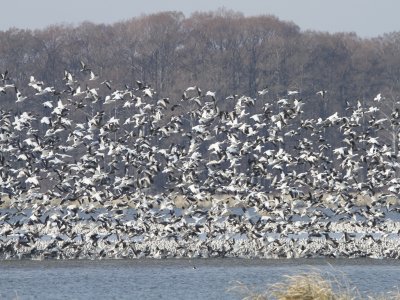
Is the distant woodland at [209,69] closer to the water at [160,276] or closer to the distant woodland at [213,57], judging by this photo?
the distant woodland at [213,57]

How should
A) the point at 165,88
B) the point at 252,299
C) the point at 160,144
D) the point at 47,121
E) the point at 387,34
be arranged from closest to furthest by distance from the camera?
the point at 252,299 < the point at 47,121 < the point at 160,144 < the point at 165,88 < the point at 387,34

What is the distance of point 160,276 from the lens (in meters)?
31.0

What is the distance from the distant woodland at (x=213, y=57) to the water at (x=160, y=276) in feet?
122

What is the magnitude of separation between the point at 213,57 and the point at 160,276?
43.3 meters

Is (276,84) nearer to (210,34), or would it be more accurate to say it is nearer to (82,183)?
(210,34)

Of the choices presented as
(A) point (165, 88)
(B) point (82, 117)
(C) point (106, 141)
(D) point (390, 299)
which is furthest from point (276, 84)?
(D) point (390, 299)

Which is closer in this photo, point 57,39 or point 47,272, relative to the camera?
point 47,272

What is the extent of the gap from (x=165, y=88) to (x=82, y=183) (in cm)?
3745

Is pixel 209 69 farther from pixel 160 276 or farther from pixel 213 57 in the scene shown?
pixel 160 276

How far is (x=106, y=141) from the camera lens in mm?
33188

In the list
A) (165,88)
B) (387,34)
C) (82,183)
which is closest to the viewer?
(82,183)

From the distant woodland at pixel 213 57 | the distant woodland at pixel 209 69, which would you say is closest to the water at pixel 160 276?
the distant woodland at pixel 209 69

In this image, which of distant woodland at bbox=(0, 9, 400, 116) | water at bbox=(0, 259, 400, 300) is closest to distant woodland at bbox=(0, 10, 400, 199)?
distant woodland at bbox=(0, 9, 400, 116)

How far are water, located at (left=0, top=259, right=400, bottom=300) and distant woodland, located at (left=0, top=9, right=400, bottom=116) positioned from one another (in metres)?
37.2
